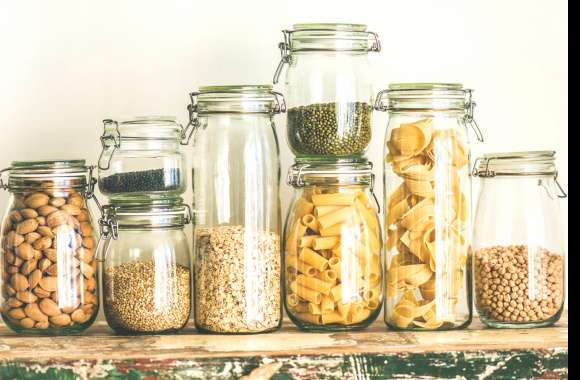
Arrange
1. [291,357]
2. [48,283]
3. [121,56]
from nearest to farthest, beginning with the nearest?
[291,357]
[48,283]
[121,56]

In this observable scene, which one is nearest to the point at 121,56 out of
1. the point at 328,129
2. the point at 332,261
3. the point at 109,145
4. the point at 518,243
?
the point at 109,145

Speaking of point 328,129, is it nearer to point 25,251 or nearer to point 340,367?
point 340,367

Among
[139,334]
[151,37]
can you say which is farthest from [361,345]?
[151,37]

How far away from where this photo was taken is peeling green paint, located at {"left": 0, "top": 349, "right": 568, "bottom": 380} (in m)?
1.23

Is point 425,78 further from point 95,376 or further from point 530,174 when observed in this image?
point 95,376

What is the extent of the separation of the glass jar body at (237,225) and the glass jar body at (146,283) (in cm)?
3

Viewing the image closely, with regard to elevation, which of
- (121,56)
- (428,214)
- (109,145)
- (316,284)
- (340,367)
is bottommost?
(340,367)

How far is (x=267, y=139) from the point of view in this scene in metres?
1.42

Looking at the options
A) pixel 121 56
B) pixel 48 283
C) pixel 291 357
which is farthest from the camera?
pixel 121 56

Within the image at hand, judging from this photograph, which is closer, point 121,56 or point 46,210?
point 46,210

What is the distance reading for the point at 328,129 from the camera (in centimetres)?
138

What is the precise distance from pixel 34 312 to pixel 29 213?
150mm

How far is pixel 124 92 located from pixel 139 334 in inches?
17.7

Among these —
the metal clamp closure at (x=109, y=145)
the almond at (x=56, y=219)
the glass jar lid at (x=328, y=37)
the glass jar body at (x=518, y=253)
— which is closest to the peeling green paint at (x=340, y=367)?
the glass jar body at (x=518, y=253)
